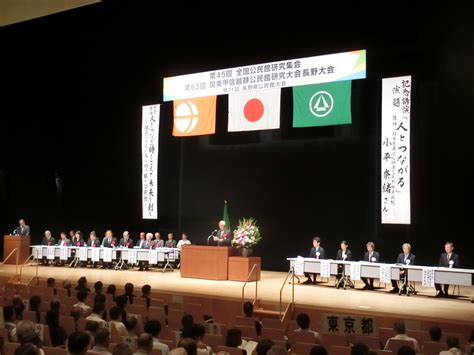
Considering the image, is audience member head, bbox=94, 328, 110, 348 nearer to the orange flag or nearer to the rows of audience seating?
the rows of audience seating

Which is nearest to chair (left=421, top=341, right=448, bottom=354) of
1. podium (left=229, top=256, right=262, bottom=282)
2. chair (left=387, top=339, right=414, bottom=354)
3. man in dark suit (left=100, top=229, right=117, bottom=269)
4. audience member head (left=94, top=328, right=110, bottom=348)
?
chair (left=387, top=339, right=414, bottom=354)

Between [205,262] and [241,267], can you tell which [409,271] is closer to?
[241,267]

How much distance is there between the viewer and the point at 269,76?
1366 cm

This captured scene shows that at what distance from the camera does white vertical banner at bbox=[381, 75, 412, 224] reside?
37.9 feet

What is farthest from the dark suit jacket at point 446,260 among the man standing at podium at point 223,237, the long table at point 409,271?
the man standing at podium at point 223,237

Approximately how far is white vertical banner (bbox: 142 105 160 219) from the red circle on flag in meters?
3.13

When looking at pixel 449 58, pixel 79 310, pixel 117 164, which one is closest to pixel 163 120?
pixel 117 164

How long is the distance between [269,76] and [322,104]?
1.63 m

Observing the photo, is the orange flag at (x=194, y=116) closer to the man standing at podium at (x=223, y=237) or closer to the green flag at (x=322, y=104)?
Answer: the green flag at (x=322, y=104)

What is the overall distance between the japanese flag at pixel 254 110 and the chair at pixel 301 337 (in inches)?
324

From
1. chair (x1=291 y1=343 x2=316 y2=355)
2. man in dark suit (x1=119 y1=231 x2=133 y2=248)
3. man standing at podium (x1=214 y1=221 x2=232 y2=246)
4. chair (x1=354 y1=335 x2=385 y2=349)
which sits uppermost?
man standing at podium (x1=214 y1=221 x2=232 y2=246)

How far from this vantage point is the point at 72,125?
18.2m

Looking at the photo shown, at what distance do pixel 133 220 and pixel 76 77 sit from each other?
5.01 meters

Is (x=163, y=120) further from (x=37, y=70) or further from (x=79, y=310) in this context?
(x=79, y=310)
